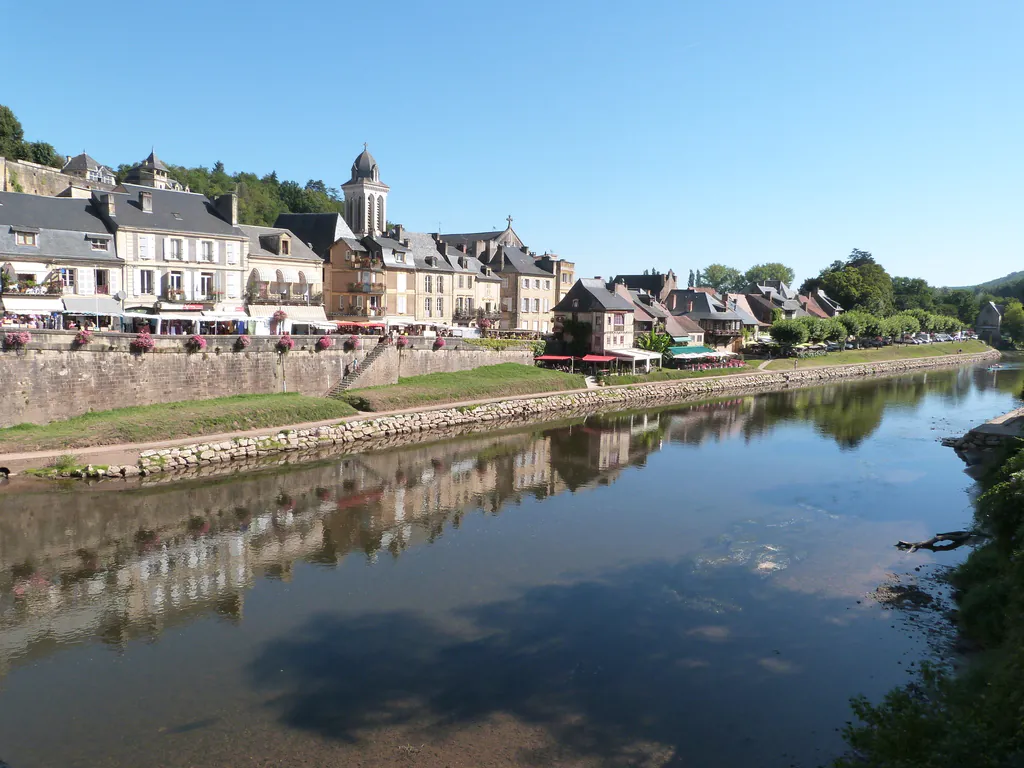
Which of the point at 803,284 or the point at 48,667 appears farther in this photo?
the point at 803,284

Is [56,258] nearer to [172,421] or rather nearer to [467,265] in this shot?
[172,421]

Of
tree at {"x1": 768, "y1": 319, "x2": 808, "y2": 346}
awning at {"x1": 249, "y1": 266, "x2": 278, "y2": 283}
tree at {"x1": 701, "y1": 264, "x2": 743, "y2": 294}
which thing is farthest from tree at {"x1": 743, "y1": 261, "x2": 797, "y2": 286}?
awning at {"x1": 249, "y1": 266, "x2": 278, "y2": 283}

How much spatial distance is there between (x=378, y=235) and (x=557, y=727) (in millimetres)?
41873

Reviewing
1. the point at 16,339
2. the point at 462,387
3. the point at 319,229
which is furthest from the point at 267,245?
the point at 16,339

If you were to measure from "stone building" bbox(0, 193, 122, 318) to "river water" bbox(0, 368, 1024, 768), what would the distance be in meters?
10.8

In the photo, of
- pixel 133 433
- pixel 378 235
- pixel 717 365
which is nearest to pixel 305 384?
pixel 133 433

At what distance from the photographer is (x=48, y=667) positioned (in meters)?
11.6

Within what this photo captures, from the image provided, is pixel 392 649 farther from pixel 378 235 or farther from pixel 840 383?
pixel 840 383

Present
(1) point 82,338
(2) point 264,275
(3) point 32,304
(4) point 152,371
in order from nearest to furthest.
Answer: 1. (1) point 82,338
2. (4) point 152,371
3. (3) point 32,304
4. (2) point 264,275

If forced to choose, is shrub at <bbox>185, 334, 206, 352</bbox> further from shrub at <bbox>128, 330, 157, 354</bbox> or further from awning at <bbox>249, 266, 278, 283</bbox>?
awning at <bbox>249, 266, 278, 283</bbox>

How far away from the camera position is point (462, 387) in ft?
122

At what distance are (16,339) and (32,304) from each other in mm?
5223

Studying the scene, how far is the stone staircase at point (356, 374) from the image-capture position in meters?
33.3

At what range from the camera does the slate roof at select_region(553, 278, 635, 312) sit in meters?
48.3
